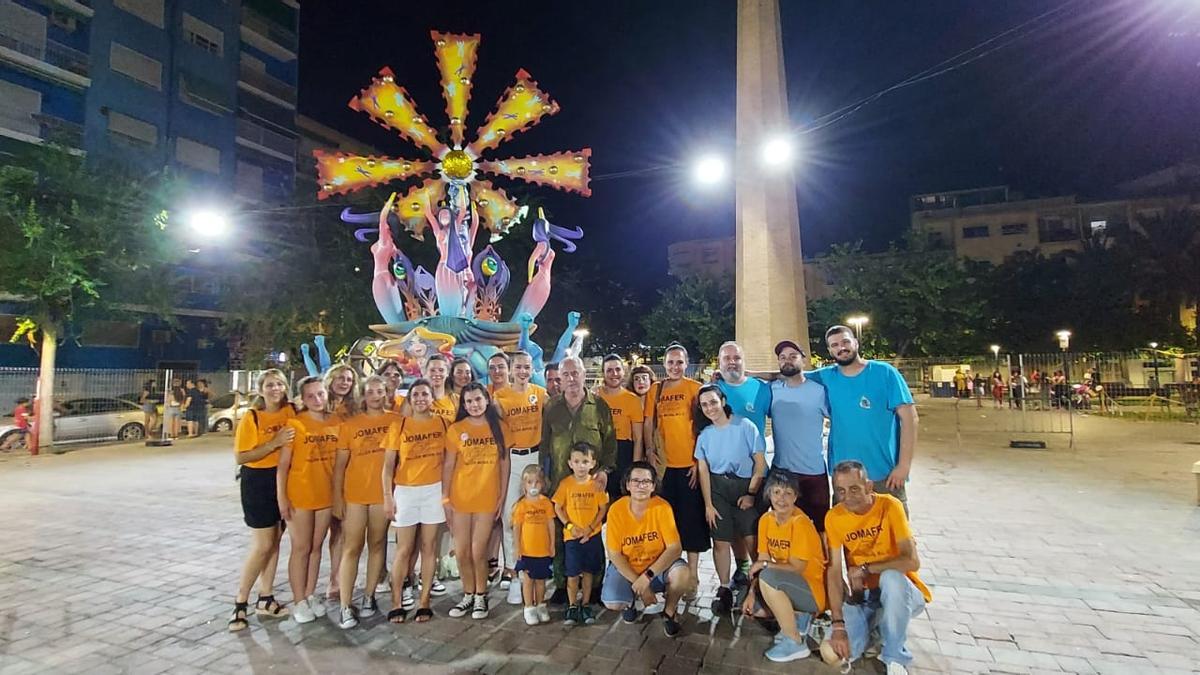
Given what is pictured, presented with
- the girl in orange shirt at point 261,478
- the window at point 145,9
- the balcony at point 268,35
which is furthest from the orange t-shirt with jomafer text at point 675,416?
the balcony at point 268,35

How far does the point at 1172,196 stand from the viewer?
41.2 m

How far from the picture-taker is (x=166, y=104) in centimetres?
2866

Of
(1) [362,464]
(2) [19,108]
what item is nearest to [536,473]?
(1) [362,464]

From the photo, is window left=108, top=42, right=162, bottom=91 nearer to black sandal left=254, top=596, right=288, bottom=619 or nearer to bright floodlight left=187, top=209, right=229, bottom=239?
bright floodlight left=187, top=209, right=229, bottom=239

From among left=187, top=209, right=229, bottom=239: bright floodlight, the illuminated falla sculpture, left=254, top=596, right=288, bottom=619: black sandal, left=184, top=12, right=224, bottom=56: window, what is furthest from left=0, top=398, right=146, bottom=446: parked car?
left=184, top=12, right=224, bottom=56: window

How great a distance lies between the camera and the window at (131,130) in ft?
87.1

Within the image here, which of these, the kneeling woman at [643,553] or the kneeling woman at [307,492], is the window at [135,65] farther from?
the kneeling woman at [643,553]

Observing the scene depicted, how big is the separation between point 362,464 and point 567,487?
1.45 metres

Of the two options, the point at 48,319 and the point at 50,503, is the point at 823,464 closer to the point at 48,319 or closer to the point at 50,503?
the point at 50,503

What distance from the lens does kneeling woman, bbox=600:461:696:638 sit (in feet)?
13.9

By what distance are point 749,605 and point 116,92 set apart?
3327 centimetres

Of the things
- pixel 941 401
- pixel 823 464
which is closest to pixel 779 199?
pixel 823 464

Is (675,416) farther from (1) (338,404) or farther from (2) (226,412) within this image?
(2) (226,412)

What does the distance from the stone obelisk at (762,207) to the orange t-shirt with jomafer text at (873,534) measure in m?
6.42
